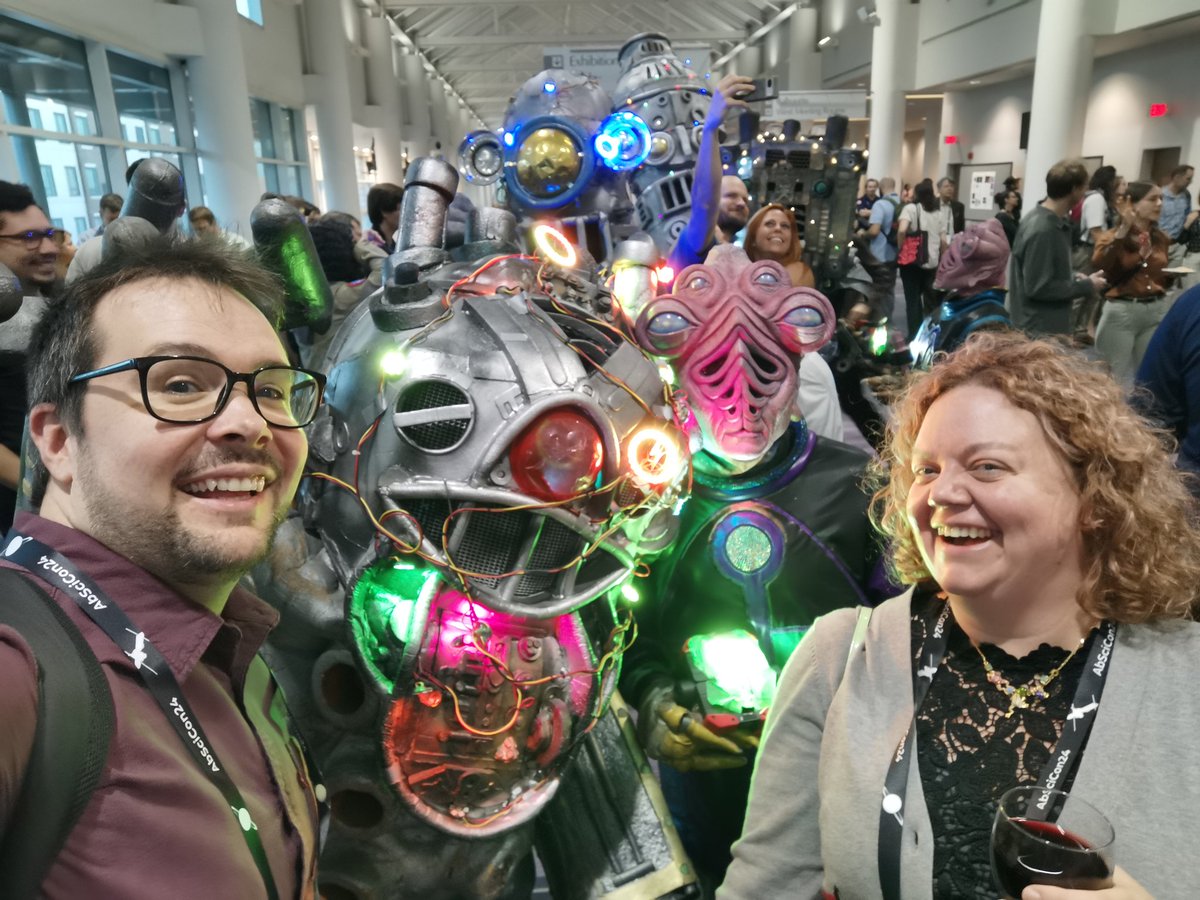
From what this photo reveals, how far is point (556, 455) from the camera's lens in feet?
4.67

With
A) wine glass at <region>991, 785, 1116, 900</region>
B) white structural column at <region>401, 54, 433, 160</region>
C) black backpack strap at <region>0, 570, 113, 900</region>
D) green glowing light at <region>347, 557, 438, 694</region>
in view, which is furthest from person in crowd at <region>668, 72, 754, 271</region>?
white structural column at <region>401, 54, 433, 160</region>

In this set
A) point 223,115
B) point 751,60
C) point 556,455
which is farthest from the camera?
point 751,60

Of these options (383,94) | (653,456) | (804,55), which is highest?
(804,55)

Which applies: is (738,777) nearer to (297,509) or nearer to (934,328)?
(297,509)

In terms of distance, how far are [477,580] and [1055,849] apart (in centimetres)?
92

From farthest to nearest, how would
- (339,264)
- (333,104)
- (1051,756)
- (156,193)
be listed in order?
(333,104), (339,264), (156,193), (1051,756)

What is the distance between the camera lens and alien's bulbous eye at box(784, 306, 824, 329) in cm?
186

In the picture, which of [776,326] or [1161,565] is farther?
[776,326]

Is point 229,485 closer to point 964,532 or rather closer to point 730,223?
point 964,532

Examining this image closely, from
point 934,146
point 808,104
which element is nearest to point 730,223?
point 808,104

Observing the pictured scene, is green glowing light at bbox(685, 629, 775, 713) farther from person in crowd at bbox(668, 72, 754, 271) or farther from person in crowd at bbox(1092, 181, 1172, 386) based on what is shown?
person in crowd at bbox(1092, 181, 1172, 386)

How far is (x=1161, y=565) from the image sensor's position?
119cm

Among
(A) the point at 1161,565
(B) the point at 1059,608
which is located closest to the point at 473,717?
(B) the point at 1059,608

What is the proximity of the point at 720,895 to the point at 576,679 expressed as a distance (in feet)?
1.51
